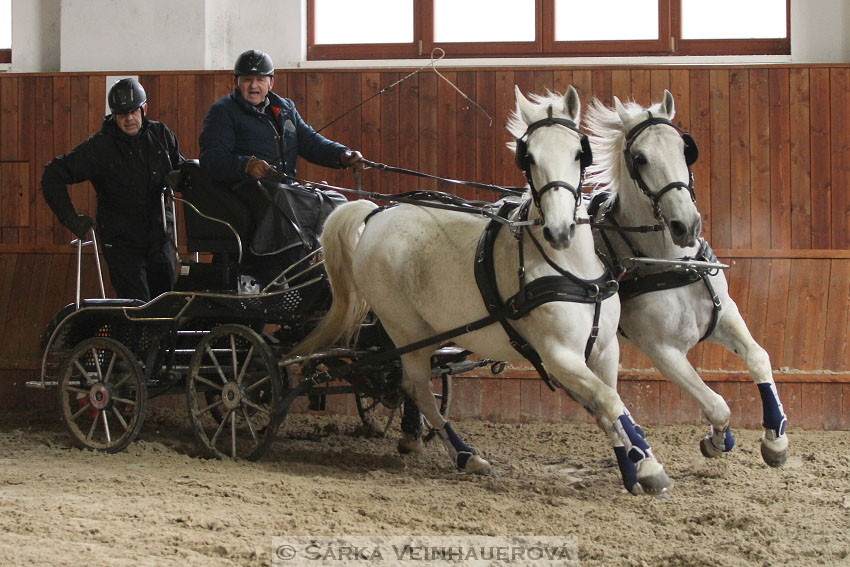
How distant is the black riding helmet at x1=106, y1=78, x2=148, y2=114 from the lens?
483 centimetres

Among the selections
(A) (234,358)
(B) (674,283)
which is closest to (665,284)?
(B) (674,283)

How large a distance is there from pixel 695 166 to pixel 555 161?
2874 mm

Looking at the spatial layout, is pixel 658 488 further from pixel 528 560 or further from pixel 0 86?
pixel 0 86

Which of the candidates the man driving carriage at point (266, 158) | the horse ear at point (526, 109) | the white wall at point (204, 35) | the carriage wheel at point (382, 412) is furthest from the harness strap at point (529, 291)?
the white wall at point (204, 35)

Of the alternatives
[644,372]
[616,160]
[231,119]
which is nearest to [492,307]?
[616,160]

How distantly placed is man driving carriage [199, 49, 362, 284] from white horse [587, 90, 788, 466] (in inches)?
54.7

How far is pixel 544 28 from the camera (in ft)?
20.4

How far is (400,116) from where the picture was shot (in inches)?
238

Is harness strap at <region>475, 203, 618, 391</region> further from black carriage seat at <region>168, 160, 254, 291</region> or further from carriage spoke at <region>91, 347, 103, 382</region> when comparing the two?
carriage spoke at <region>91, 347, 103, 382</region>

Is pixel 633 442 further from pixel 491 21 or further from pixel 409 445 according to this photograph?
pixel 491 21

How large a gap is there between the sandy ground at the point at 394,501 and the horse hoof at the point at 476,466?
43 mm

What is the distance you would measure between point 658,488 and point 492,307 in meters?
0.95

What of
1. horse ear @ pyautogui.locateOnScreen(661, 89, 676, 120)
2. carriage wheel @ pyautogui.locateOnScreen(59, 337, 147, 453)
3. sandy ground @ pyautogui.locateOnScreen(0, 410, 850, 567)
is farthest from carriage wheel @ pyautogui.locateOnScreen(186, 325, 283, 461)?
horse ear @ pyautogui.locateOnScreen(661, 89, 676, 120)

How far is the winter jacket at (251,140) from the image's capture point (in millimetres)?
4551
